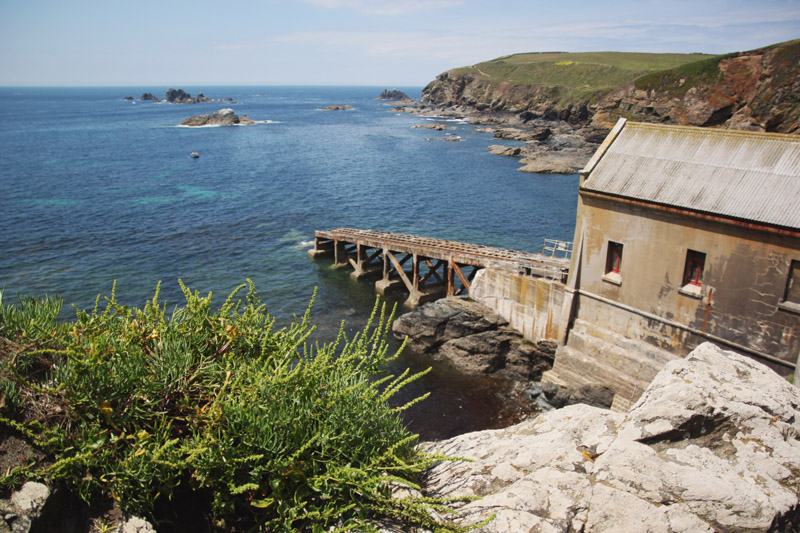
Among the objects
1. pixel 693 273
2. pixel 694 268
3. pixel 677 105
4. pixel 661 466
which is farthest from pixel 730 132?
pixel 677 105

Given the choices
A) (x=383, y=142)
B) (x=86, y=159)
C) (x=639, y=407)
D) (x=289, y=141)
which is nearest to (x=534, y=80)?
(x=383, y=142)

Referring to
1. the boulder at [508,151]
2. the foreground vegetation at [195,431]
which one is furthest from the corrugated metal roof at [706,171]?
the boulder at [508,151]

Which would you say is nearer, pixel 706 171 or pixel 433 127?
pixel 706 171

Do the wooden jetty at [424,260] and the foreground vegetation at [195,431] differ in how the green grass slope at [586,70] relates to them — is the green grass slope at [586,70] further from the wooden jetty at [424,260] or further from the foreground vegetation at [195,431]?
the foreground vegetation at [195,431]

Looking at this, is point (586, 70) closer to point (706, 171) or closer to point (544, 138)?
point (544, 138)

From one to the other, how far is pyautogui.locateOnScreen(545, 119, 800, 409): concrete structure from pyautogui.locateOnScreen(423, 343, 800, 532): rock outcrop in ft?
34.5

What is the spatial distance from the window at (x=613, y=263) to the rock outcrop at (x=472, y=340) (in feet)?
15.6

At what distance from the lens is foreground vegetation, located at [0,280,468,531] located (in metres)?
5.60

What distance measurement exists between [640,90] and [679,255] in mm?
89398

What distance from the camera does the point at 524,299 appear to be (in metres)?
25.1

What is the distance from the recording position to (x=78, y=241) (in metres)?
42.2

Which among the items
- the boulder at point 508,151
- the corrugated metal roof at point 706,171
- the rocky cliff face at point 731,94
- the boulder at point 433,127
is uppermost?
the rocky cliff face at point 731,94

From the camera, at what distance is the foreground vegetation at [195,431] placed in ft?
18.4

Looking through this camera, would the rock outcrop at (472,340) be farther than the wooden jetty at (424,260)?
No
